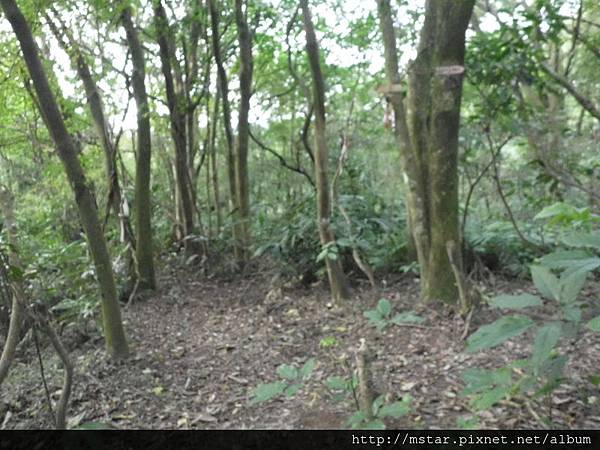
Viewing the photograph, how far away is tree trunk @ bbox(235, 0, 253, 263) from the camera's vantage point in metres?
6.46

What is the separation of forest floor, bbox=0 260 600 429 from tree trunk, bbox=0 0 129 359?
315 millimetres

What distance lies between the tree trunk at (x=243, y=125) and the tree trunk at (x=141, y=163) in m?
1.25

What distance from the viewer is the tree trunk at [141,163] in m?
6.35

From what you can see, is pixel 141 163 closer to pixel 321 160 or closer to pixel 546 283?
pixel 321 160

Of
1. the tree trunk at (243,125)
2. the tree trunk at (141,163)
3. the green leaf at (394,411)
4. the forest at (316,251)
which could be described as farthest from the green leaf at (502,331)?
the tree trunk at (141,163)

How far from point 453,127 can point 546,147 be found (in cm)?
235

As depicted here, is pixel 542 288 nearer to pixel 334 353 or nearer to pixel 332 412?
pixel 332 412

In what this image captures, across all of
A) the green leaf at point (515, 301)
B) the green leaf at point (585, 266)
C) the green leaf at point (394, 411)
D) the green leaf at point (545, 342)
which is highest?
the green leaf at point (585, 266)

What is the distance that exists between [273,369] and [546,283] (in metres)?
2.57

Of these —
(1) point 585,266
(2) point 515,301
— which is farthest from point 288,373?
(1) point 585,266

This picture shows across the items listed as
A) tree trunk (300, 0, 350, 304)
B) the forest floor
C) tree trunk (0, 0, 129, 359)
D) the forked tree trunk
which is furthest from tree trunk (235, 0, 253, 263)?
tree trunk (0, 0, 129, 359)

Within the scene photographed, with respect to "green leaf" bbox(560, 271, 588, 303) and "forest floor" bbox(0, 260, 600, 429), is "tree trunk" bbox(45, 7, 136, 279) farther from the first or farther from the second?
"green leaf" bbox(560, 271, 588, 303)

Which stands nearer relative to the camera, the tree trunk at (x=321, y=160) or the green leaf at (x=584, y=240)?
the green leaf at (x=584, y=240)

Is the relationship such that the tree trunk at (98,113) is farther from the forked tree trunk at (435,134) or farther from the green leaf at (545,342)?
the green leaf at (545,342)
